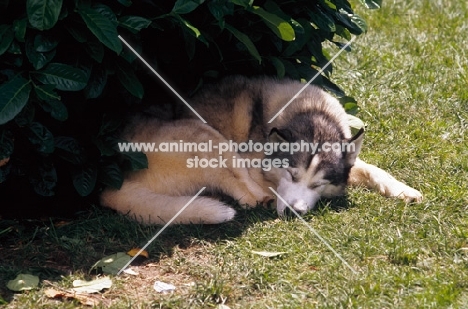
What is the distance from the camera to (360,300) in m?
3.28

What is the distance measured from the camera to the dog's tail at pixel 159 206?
4.05 meters

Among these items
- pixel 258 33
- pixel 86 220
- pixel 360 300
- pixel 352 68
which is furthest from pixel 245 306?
pixel 352 68

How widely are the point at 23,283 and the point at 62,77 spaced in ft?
3.63

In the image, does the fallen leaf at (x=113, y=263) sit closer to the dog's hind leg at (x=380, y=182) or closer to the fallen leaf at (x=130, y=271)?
the fallen leaf at (x=130, y=271)

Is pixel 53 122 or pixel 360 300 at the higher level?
pixel 53 122

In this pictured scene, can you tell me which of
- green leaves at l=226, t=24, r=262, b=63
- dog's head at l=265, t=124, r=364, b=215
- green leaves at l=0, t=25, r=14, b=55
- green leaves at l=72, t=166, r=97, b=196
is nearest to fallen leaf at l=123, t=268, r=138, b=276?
green leaves at l=72, t=166, r=97, b=196

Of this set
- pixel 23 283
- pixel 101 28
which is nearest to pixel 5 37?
pixel 101 28

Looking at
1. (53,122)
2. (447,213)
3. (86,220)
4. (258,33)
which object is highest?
(258,33)

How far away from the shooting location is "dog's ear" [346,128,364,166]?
4527 millimetres

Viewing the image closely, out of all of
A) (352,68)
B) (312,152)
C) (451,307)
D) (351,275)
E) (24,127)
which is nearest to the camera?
(451,307)

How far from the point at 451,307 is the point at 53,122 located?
2.41 metres

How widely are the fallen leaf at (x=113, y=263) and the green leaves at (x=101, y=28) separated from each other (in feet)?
3.63

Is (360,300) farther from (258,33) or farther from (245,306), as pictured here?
(258,33)

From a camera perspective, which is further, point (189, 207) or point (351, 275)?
point (189, 207)
